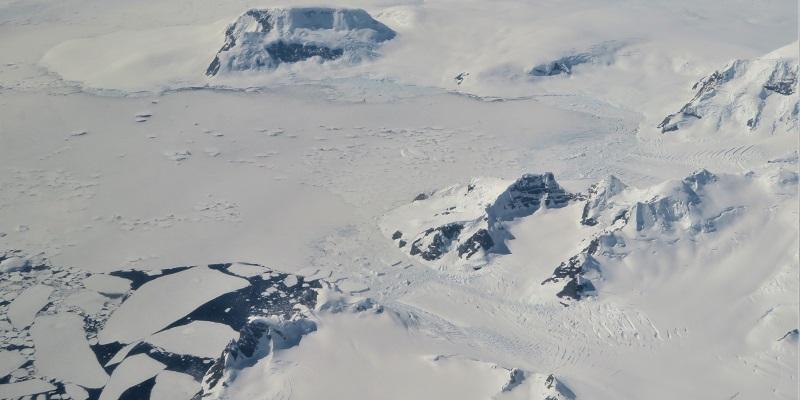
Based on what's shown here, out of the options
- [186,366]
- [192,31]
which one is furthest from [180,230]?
[192,31]

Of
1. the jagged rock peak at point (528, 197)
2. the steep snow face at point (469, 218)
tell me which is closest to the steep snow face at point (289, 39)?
the steep snow face at point (469, 218)

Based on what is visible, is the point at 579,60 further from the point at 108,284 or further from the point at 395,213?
the point at 108,284

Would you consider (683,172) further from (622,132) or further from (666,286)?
(666,286)

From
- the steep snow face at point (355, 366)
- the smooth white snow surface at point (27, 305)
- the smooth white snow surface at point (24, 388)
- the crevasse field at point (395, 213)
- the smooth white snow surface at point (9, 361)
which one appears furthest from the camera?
the smooth white snow surface at point (27, 305)

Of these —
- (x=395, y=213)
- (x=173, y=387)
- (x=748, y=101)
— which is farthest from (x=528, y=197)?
(x=173, y=387)

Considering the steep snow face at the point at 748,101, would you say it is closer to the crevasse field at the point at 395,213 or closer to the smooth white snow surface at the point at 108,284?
the crevasse field at the point at 395,213

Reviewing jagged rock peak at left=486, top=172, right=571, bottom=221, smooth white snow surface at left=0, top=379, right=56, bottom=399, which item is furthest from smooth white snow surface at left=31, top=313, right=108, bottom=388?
jagged rock peak at left=486, top=172, right=571, bottom=221
